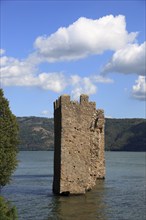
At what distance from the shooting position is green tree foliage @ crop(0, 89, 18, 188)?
1192 inches

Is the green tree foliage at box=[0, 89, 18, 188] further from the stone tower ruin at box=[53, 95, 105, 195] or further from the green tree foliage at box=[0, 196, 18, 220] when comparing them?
the green tree foliage at box=[0, 196, 18, 220]

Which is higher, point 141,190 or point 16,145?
point 16,145

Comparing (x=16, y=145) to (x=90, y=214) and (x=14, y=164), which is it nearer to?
(x=14, y=164)

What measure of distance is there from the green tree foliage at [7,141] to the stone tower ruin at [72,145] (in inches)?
163

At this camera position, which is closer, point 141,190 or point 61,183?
point 61,183

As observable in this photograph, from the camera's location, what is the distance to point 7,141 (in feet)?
101

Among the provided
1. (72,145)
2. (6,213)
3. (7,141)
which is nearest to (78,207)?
(72,145)

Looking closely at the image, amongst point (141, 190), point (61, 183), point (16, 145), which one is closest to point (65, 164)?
point (61, 183)

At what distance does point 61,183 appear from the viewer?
33.6m

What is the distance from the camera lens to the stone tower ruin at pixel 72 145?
33781 mm

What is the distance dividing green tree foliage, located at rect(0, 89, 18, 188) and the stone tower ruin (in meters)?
4.14

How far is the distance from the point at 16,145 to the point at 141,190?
16085 mm

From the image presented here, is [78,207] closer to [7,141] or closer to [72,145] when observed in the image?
[72,145]

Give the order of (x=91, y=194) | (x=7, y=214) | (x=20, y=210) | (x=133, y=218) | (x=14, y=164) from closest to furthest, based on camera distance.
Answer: (x=7, y=214) < (x=133, y=218) < (x=20, y=210) < (x=14, y=164) < (x=91, y=194)
